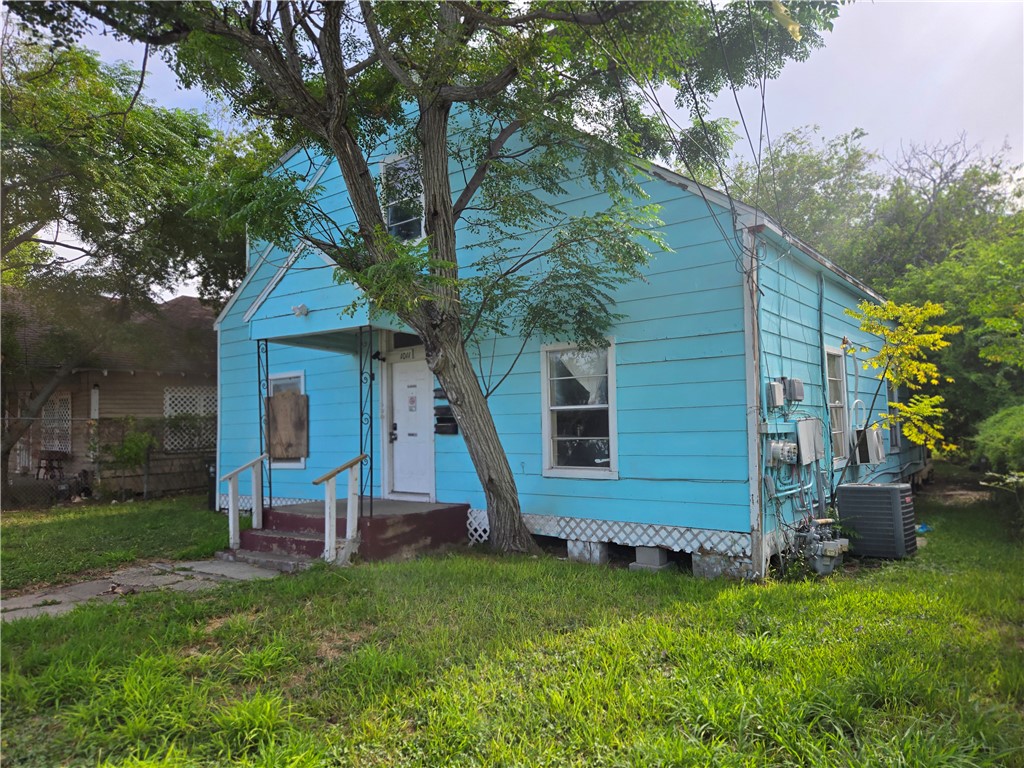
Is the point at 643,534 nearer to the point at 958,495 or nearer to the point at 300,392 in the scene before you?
the point at 300,392

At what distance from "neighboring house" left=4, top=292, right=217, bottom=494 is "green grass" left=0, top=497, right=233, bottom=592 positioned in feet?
6.82

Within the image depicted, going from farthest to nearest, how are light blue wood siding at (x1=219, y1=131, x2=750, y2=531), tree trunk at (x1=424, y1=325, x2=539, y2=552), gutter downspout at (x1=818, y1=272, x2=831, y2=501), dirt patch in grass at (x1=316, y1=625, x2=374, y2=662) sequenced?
gutter downspout at (x1=818, y1=272, x2=831, y2=501) < tree trunk at (x1=424, y1=325, x2=539, y2=552) < light blue wood siding at (x1=219, y1=131, x2=750, y2=531) < dirt patch in grass at (x1=316, y1=625, x2=374, y2=662)

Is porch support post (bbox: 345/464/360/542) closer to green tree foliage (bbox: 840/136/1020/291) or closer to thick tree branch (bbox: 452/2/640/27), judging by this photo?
thick tree branch (bbox: 452/2/640/27)

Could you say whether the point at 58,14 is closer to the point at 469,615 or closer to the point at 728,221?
the point at 469,615

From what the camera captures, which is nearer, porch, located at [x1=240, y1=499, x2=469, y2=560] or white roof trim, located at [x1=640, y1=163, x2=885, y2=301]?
white roof trim, located at [x1=640, y1=163, x2=885, y2=301]

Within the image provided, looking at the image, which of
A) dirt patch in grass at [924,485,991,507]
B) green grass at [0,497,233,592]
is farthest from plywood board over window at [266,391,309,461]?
dirt patch in grass at [924,485,991,507]

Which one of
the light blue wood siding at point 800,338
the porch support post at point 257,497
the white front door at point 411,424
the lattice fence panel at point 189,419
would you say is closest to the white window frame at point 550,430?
the light blue wood siding at point 800,338

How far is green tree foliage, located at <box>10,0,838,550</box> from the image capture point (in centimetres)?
516

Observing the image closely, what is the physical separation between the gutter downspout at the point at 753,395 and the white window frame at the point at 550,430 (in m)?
1.44

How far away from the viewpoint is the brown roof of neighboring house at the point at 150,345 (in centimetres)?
1325

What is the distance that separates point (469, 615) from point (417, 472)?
4055 mm

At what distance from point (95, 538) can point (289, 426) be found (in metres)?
2.98

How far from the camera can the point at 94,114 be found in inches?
286

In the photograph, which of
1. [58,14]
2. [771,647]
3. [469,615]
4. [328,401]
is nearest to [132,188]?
[328,401]
